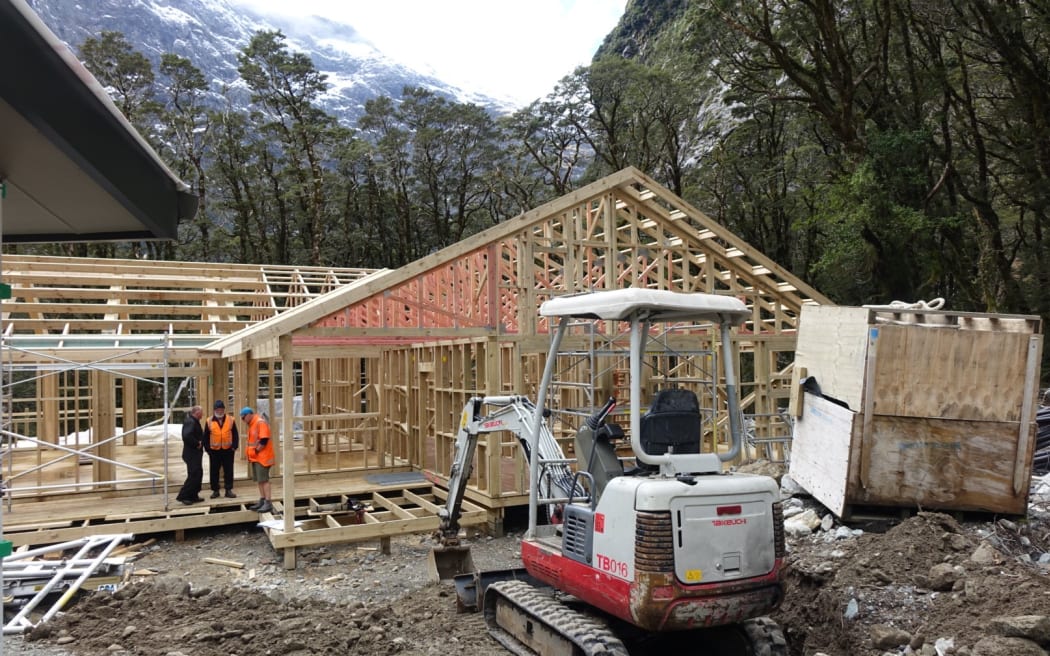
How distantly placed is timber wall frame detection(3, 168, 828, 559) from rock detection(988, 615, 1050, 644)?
19.0ft

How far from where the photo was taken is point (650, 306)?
5285 millimetres

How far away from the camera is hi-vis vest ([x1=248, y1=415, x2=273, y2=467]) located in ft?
37.7

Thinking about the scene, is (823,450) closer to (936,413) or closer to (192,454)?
(936,413)

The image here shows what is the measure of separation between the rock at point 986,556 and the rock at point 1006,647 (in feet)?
4.85

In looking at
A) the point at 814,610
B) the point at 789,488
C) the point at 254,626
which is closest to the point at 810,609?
the point at 814,610

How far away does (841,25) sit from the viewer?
773 inches

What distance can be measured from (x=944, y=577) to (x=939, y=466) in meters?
1.67

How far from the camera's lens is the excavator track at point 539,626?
5.11 meters

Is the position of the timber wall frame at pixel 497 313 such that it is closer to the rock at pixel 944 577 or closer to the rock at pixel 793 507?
the rock at pixel 793 507

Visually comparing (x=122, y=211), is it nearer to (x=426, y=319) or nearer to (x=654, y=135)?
(x=426, y=319)

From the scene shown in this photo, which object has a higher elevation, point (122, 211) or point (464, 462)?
point (122, 211)

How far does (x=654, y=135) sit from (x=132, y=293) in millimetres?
23912

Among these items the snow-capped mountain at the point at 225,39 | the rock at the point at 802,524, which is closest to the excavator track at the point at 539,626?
the rock at the point at 802,524

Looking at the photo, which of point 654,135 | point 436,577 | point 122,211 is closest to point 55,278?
point 436,577
